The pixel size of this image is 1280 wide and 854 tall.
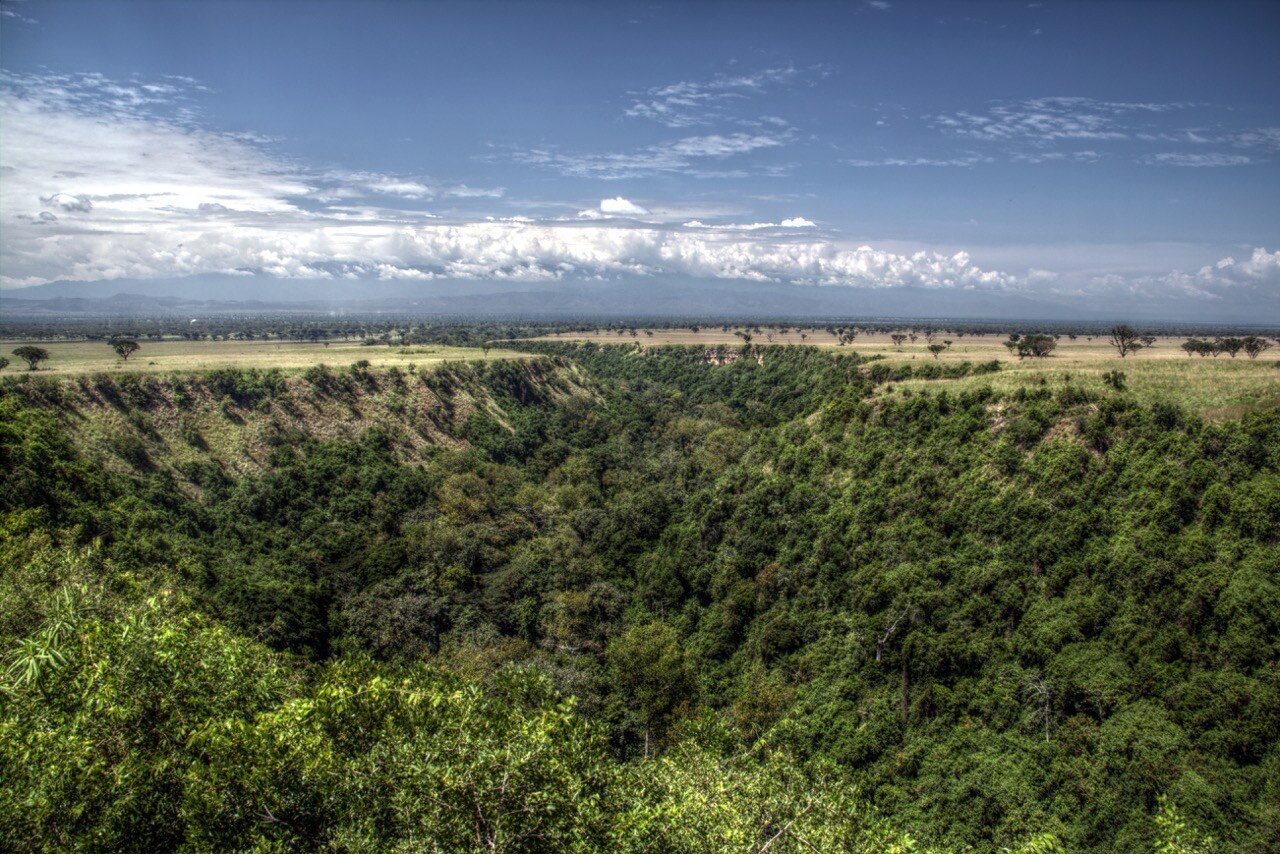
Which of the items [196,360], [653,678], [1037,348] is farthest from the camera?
[196,360]

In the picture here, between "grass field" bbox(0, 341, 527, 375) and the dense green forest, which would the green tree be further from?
"grass field" bbox(0, 341, 527, 375)

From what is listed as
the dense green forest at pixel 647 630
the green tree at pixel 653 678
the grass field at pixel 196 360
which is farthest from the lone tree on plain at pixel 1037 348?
the grass field at pixel 196 360

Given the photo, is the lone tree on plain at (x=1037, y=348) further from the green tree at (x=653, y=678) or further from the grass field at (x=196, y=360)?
the grass field at (x=196, y=360)

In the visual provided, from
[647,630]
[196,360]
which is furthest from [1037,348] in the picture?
[196,360]

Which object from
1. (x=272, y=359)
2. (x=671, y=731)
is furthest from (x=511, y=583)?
(x=272, y=359)

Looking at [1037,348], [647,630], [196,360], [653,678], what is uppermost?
[1037,348]

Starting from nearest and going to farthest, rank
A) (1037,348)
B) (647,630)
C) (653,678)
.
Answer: (653,678) → (647,630) → (1037,348)

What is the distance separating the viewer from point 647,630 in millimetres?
39094

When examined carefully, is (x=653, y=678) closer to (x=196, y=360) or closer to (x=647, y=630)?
(x=647, y=630)

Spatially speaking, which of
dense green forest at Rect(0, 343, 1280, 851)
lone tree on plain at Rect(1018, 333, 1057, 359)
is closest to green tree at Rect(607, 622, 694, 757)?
dense green forest at Rect(0, 343, 1280, 851)

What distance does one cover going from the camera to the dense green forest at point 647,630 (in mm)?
11984

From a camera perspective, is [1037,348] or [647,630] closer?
[647,630]

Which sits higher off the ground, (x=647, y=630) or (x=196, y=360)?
(x=196, y=360)

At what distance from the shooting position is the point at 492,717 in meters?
15.9
